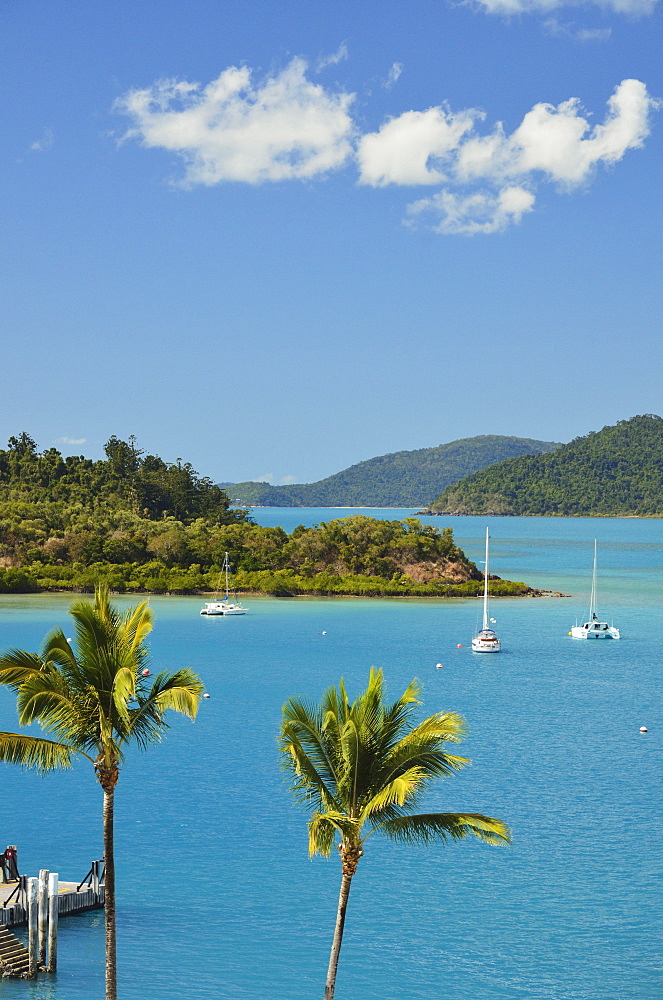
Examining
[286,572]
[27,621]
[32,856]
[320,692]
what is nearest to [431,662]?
[320,692]

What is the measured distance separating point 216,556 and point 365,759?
345ft

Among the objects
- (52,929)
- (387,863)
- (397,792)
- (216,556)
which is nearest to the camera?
(397,792)

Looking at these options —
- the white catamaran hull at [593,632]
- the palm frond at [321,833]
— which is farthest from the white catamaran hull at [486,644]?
the palm frond at [321,833]

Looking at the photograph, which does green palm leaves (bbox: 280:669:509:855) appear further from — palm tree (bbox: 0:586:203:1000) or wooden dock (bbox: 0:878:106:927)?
wooden dock (bbox: 0:878:106:927)

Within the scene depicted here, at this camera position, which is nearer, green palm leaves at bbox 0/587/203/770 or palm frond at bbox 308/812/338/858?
palm frond at bbox 308/812/338/858

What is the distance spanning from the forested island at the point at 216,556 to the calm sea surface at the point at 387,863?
49865 millimetres

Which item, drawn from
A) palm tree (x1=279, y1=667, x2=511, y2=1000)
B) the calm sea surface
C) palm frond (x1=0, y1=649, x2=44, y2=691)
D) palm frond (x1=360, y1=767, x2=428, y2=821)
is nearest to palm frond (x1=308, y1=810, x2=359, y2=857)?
palm tree (x1=279, y1=667, x2=511, y2=1000)

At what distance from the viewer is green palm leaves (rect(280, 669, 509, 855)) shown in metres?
17.2

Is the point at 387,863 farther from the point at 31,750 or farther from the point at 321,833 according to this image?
the point at 31,750

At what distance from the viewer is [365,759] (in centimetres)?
1748

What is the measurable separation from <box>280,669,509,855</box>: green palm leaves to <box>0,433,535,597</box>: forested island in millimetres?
94036

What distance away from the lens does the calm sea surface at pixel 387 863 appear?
25672 millimetres

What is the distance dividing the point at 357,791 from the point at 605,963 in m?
13.0

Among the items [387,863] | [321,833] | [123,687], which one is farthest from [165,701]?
[387,863]
